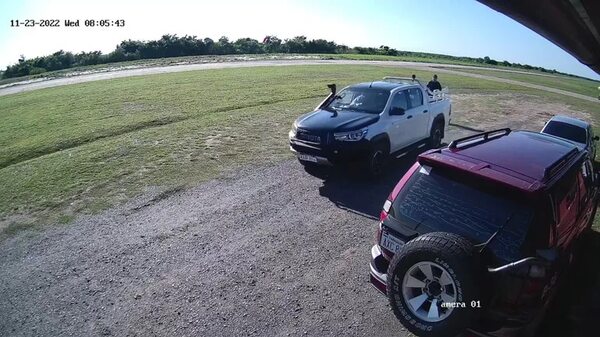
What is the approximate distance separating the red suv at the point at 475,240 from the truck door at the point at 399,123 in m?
4.18

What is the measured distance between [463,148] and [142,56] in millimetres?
42091

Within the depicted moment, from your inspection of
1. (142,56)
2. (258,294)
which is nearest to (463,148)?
(258,294)

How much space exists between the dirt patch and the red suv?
11.1m

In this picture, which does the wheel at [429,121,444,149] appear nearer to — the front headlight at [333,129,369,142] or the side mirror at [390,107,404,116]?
the side mirror at [390,107,404,116]

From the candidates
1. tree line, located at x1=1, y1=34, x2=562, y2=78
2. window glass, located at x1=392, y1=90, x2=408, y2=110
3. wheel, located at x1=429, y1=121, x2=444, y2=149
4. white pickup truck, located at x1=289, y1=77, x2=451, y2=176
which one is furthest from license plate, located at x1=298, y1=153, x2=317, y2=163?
tree line, located at x1=1, y1=34, x2=562, y2=78

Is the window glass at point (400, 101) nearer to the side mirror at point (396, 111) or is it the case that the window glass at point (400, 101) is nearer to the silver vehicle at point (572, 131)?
the side mirror at point (396, 111)

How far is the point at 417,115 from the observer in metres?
9.25

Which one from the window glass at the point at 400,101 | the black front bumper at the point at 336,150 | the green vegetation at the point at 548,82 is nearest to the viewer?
the black front bumper at the point at 336,150

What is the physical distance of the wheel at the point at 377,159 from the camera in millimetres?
7822

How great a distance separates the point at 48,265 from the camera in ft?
17.5

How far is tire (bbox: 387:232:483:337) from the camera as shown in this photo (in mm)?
3088

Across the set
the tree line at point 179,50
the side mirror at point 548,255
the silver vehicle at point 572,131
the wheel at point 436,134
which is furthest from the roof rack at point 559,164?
the tree line at point 179,50

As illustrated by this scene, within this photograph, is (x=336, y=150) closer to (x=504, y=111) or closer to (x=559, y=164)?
(x=559, y=164)

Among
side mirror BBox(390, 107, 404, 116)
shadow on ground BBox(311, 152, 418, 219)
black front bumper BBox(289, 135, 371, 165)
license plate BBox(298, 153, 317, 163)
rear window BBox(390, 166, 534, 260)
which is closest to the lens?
rear window BBox(390, 166, 534, 260)
